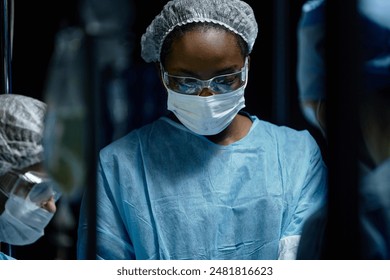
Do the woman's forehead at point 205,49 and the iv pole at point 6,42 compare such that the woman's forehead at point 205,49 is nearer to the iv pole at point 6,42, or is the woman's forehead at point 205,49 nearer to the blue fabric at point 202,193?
the blue fabric at point 202,193

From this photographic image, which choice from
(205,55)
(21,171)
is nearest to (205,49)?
(205,55)

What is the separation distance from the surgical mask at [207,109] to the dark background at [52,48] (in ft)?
0.13

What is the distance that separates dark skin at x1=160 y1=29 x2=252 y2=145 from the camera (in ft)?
4.55

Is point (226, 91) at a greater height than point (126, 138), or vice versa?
point (226, 91)

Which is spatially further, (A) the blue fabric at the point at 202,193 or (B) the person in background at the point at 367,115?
(A) the blue fabric at the point at 202,193

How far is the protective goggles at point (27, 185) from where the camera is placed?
4.63 feet

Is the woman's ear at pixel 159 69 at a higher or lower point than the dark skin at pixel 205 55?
lower

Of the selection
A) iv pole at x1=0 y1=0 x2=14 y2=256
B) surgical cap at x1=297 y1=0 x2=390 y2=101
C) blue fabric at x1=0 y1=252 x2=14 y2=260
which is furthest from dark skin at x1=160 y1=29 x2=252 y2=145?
blue fabric at x1=0 y1=252 x2=14 y2=260

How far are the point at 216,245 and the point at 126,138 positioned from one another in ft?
1.01

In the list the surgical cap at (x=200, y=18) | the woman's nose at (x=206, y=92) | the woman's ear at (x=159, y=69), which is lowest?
the woman's nose at (x=206, y=92)

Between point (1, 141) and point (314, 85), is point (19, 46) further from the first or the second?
point (314, 85)

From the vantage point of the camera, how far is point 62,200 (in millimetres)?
1487

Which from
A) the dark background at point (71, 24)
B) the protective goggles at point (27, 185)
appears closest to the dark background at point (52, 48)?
the dark background at point (71, 24)
